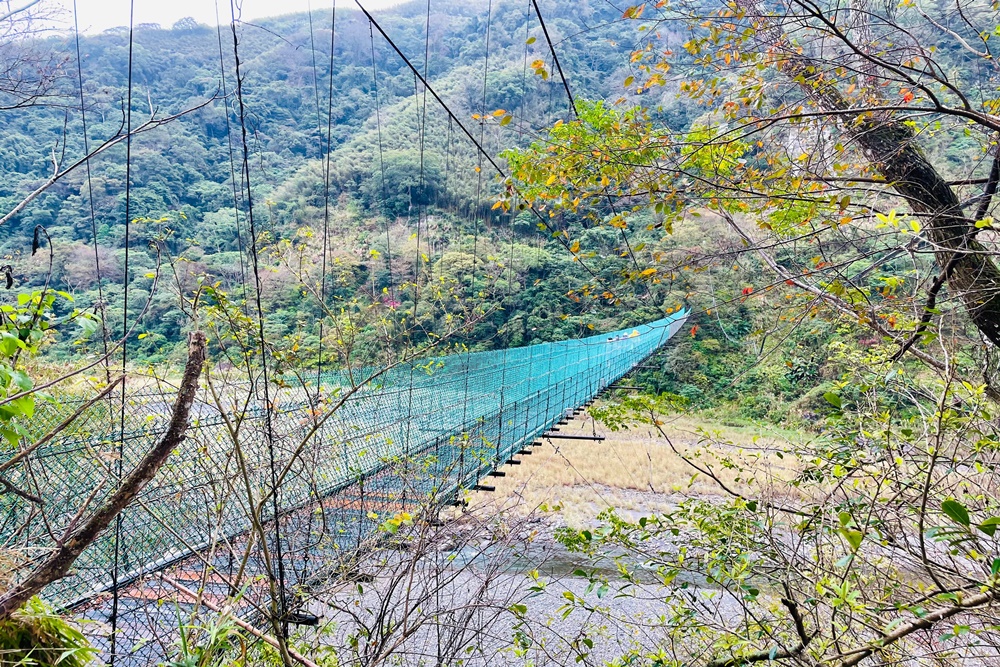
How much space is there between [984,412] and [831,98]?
873mm

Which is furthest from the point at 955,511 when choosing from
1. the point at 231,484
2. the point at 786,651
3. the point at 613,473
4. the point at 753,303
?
the point at 613,473

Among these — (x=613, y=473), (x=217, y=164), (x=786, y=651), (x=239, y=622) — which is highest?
(x=217, y=164)

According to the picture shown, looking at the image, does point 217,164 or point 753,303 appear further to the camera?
point 217,164

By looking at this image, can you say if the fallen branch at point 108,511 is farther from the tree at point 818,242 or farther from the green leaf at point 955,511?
the tree at point 818,242

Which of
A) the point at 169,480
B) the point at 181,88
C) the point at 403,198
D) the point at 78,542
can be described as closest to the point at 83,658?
the point at 78,542

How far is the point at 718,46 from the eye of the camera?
1.42 m

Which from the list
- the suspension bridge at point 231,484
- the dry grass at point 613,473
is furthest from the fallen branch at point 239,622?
the dry grass at point 613,473

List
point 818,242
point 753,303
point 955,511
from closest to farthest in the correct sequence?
1. point 955,511
2. point 818,242
3. point 753,303

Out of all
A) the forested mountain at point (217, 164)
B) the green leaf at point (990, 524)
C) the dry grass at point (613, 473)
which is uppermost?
the forested mountain at point (217, 164)

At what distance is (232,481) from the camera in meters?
1.04

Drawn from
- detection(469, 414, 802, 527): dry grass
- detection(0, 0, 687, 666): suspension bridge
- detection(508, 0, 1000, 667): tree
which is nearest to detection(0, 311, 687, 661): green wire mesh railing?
detection(0, 0, 687, 666): suspension bridge

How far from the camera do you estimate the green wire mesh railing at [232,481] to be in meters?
1.06

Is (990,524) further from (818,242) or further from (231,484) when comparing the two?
(231,484)

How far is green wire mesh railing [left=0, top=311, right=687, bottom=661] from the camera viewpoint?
1059mm
